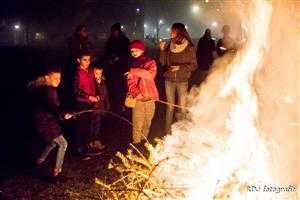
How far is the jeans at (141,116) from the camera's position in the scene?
689 cm

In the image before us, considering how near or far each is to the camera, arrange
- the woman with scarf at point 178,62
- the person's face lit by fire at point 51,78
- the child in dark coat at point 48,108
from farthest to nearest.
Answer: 1. the woman with scarf at point 178,62
2. the person's face lit by fire at point 51,78
3. the child in dark coat at point 48,108

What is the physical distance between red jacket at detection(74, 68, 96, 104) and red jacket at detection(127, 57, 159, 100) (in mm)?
695

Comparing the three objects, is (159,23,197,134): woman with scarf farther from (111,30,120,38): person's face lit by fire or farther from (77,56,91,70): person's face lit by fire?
(111,30,120,38): person's face lit by fire

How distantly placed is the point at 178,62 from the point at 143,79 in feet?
3.65

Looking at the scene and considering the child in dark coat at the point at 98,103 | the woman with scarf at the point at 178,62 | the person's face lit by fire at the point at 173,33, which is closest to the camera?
the child in dark coat at the point at 98,103

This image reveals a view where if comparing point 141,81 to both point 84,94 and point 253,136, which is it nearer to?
point 84,94

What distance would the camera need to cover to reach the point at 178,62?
7617 millimetres

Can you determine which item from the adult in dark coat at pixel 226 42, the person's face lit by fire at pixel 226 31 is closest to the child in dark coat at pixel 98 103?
the adult in dark coat at pixel 226 42

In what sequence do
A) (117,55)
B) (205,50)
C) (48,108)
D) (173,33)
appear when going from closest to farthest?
(48,108), (173,33), (117,55), (205,50)

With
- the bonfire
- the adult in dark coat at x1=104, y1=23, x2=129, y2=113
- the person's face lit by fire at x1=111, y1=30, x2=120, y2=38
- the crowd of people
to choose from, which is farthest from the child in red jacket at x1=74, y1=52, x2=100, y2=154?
the person's face lit by fire at x1=111, y1=30, x2=120, y2=38

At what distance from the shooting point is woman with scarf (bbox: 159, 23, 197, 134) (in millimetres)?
7578

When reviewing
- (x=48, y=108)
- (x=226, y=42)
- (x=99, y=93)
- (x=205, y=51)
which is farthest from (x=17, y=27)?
(x=48, y=108)

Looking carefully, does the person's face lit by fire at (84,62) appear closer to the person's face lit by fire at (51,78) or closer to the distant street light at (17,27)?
the person's face lit by fire at (51,78)

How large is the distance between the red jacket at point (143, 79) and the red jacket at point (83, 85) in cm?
70
